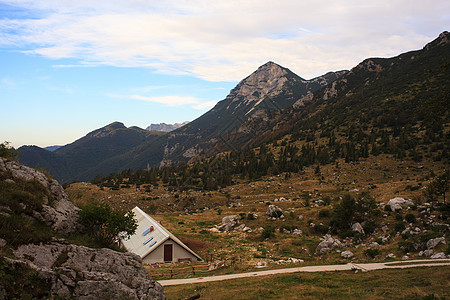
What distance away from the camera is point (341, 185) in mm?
72125

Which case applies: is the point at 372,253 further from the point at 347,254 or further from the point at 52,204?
the point at 52,204

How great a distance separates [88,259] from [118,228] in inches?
128

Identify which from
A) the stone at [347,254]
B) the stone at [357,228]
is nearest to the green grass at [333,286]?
the stone at [347,254]

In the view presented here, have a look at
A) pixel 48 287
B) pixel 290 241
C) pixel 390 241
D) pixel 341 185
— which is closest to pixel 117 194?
pixel 290 241

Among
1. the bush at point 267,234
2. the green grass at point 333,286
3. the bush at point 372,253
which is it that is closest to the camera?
the green grass at point 333,286

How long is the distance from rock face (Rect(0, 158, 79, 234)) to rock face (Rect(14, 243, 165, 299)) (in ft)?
5.44

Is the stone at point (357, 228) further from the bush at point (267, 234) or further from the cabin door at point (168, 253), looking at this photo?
the cabin door at point (168, 253)

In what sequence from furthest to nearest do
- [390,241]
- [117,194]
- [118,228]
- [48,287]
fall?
[117,194], [390,241], [118,228], [48,287]

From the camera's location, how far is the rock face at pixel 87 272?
9500 mm

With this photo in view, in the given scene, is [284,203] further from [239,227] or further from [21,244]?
[21,244]

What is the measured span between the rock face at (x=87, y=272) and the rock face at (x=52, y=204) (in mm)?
1659

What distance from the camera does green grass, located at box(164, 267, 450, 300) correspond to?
585 inches

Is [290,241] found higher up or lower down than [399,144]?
lower down

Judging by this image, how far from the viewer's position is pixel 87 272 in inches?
405
